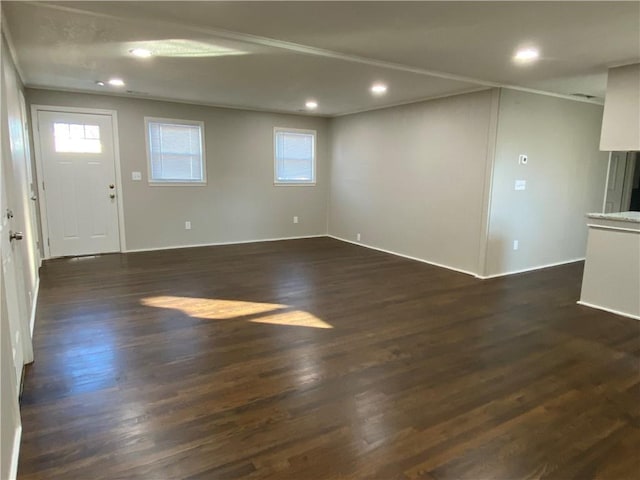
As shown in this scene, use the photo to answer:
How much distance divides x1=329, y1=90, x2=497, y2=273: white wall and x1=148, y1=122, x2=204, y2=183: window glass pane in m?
2.57

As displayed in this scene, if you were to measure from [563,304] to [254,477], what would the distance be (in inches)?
147

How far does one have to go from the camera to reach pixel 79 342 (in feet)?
10.2

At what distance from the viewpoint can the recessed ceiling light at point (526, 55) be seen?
336 cm

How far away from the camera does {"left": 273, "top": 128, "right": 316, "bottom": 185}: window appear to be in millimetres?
7422

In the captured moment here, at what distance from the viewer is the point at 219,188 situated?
22.7ft

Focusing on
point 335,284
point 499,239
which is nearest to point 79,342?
point 335,284

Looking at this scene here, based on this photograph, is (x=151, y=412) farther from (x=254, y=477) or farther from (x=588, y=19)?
(x=588, y=19)

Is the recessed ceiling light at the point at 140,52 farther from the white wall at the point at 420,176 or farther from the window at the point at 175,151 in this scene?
the white wall at the point at 420,176

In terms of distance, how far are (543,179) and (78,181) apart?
646cm

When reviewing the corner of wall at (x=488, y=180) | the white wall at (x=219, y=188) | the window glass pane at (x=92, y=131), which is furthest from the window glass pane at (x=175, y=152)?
the corner of wall at (x=488, y=180)

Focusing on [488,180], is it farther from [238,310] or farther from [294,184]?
[294,184]

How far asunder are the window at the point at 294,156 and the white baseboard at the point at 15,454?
230 inches

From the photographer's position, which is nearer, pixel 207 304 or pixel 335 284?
pixel 207 304

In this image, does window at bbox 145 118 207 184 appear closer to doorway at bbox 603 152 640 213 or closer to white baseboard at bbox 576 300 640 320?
white baseboard at bbox 576 300 640 320
